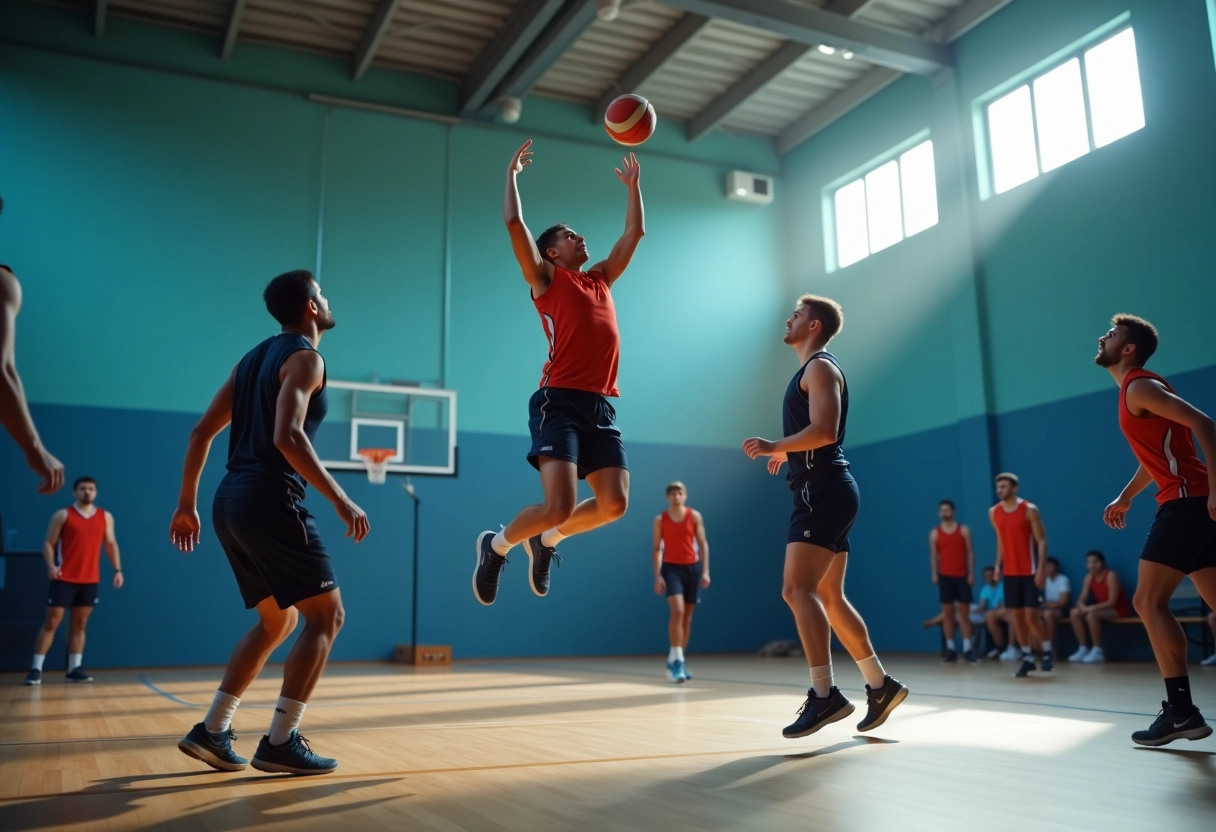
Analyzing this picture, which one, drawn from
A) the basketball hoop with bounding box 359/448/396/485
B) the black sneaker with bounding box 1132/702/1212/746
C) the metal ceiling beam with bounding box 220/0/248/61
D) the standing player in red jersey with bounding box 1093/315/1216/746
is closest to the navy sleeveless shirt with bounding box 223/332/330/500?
the standing player in red jersey with bounding box 1093/315/1216/746

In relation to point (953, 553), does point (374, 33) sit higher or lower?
higher

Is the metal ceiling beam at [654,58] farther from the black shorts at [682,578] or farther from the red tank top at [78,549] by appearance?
the red tank top at [78,549]

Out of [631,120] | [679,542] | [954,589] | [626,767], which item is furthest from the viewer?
[954,589]

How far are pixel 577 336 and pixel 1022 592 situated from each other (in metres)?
6.26

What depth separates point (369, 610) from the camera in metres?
12.5

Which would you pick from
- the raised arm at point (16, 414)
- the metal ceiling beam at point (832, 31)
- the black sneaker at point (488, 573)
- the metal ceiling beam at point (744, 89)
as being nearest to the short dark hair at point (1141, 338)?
the black sneaker at point (488, 573)

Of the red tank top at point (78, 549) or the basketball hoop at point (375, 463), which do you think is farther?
the basketball hoop at point (375, 463)

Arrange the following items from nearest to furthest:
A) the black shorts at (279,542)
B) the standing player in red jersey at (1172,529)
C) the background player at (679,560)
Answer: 1. the black shorts at (279,542)
2. the standing player in red jersey at (1172,529)
3. the background player at (679,560)

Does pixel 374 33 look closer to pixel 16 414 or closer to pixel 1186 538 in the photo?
pixel 16 414

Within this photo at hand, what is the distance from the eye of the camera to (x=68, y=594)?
902 centimetres

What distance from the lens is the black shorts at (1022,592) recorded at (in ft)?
29.4

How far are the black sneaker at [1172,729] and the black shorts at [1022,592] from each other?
198 inches

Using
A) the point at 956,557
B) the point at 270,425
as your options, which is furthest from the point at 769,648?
the point at 270,425

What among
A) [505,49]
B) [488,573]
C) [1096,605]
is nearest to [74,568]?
[488,573]
